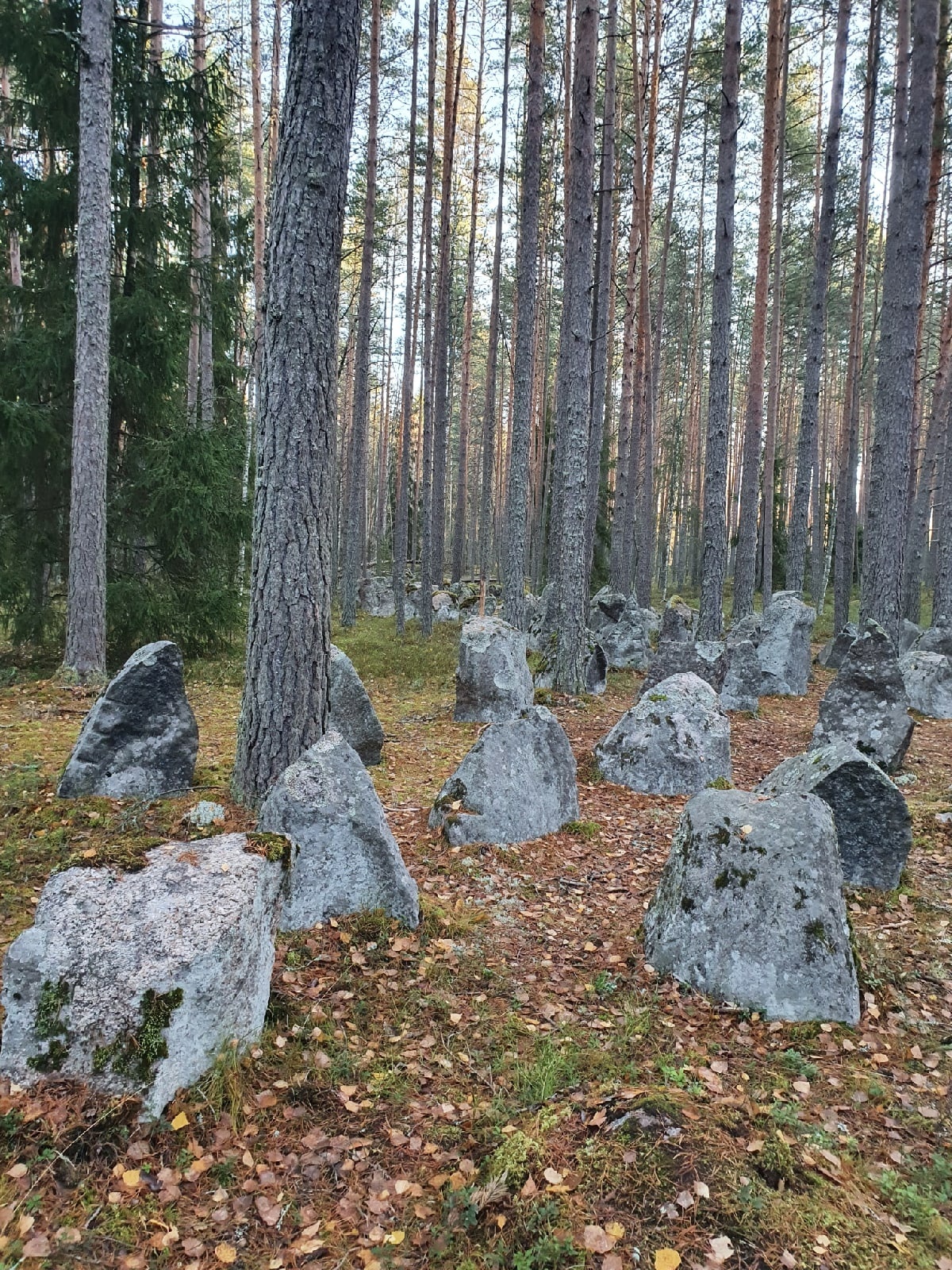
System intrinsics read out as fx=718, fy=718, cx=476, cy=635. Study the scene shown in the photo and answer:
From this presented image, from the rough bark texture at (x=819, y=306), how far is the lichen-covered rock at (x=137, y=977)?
14639 mm

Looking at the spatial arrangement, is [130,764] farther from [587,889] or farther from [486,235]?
[486,235]

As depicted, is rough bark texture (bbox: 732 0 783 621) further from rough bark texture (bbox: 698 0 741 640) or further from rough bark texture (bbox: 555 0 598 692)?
rough bark texture (bbox: 555 0 598 692)

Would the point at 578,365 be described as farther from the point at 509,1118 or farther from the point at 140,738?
the point at 509,1118

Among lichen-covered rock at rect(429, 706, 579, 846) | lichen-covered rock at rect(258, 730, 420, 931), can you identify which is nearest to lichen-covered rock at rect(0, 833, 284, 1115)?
lichen-covered rock at rect(258, 730, 420, 931)

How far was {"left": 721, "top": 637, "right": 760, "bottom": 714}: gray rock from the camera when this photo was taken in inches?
408

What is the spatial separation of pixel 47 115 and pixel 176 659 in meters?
9.34

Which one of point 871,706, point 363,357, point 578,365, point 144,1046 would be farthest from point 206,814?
point 363,357

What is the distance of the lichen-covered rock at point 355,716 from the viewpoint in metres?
7.15

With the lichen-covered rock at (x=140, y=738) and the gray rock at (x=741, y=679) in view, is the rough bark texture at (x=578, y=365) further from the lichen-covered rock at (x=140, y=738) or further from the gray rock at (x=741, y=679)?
the lichen-covered rock at (x=140, y=738)

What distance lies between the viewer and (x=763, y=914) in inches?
137

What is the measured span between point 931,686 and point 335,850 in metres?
9.83

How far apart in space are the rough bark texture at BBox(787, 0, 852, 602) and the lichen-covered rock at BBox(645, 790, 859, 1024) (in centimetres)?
1264

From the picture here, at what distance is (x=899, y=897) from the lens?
4.54 meters

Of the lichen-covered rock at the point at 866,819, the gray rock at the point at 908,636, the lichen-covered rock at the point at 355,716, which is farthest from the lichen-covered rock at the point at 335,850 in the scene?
the gray rock at the point at 908,636
